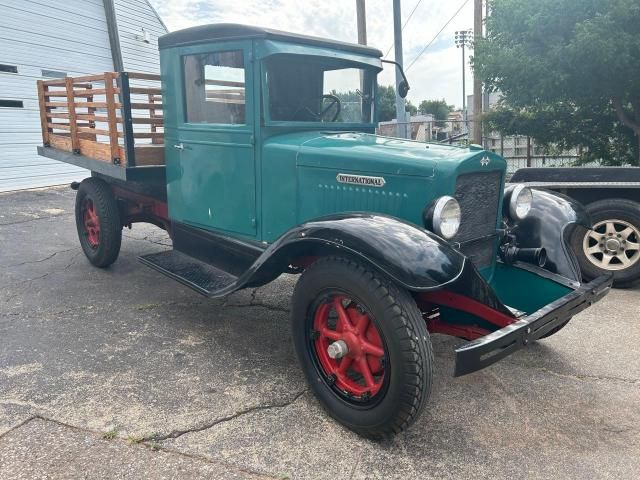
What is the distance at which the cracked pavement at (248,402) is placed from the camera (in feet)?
7.64

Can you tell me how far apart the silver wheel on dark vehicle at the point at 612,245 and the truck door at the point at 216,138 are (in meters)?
3.16

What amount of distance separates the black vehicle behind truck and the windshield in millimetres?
2235

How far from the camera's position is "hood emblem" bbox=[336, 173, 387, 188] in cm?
288

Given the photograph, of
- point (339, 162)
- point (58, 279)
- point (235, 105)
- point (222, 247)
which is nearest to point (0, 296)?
point (58, 279)

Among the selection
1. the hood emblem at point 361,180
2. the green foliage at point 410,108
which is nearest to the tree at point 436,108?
the green foliage at point 410,108

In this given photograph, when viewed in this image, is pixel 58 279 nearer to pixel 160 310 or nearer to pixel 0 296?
pixel 0 296

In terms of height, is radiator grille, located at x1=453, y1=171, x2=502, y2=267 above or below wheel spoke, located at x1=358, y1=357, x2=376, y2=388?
above

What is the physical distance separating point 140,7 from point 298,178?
11.9m

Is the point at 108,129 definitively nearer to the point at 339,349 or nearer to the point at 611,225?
the point at 339,349

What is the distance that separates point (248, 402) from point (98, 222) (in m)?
3.09

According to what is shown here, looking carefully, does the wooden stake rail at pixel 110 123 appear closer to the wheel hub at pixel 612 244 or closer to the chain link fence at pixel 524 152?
the wheel hub at pixel 612 244

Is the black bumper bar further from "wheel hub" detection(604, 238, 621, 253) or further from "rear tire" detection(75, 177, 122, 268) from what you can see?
"rear tire" detection(75, 177, 122, 268)

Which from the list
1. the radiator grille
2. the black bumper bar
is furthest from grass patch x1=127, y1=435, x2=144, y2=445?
the radiator grille

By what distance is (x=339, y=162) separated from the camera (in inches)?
119
